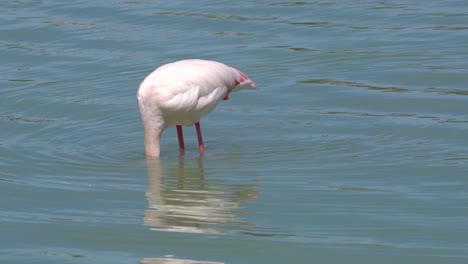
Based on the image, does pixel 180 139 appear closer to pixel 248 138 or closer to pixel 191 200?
pixel 248 138

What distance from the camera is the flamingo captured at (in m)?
8.71

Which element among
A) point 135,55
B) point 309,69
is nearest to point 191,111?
point 309,69

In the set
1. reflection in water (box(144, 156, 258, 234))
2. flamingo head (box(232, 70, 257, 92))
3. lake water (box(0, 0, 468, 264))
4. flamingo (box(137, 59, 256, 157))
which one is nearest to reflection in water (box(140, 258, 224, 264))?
lake water (box(0, 0, 468, 264))

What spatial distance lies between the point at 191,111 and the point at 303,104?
2.21 meters

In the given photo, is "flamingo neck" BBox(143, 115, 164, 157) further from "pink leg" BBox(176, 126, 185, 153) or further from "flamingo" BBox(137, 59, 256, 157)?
"pink leg" BBox(176, 126, 185, 153)

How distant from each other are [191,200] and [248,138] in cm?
203

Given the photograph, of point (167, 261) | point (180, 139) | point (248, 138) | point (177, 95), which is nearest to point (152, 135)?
point (177, 95)

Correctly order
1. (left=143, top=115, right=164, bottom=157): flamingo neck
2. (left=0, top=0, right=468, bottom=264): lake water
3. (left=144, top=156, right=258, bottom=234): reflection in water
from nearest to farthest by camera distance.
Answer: (left=0, top=0, right=468, bottom=264): lake water
(left=144, top=156, right=258, bottom=234): reflection in water
(left=143, top=115, right=164, bottom=157): flamingo neck

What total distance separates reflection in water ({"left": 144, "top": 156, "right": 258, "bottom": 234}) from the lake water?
0.02 meters

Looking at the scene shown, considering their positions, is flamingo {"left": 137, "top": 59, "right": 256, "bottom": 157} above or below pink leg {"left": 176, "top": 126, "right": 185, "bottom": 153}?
above

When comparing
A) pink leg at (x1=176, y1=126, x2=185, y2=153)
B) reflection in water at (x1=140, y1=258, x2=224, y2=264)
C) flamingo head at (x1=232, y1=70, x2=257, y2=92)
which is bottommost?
pink leg at (x1=176, y1=126, x2=185, y2=153)

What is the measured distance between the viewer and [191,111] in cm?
895

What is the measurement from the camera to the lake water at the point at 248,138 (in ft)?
22.2

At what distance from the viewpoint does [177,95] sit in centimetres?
877
